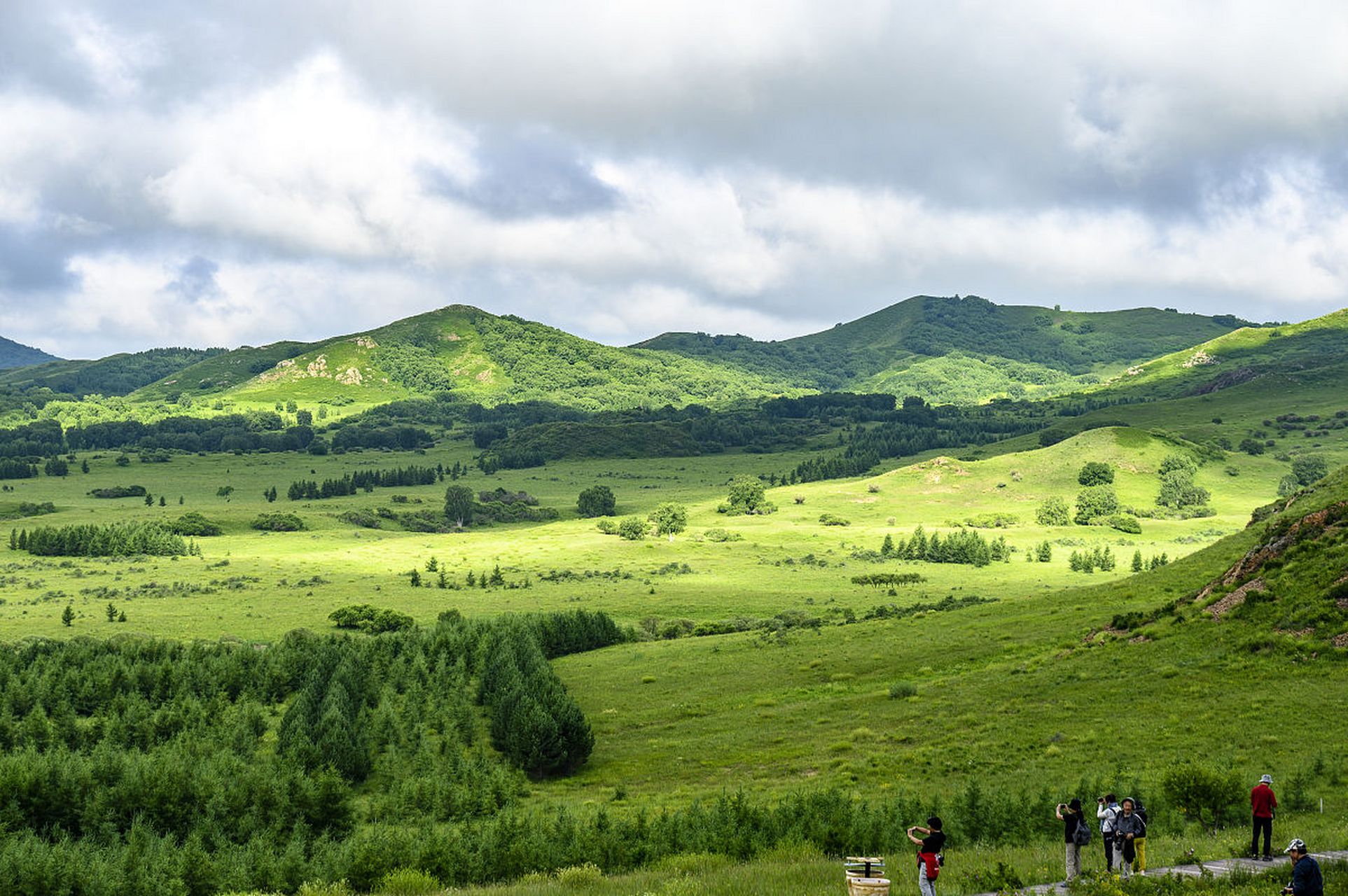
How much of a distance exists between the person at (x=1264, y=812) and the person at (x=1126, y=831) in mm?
2879

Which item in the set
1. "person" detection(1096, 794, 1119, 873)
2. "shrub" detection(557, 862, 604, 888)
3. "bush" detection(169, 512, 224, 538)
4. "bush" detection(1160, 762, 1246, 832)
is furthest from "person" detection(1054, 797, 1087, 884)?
"bush" detection(169, 512, 224, 538)

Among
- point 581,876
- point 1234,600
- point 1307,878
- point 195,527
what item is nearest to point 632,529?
point 195,527

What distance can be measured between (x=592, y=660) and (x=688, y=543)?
295ft

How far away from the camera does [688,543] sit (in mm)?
180125

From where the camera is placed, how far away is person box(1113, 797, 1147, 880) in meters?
23.4

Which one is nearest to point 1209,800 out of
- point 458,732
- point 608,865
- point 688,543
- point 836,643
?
point 608,865

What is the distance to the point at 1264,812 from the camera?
949 inches

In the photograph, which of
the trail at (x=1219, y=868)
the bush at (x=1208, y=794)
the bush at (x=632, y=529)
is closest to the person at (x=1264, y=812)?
the trail at (x=1219, y=868)

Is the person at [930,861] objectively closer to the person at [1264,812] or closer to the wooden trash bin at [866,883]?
the wooden trash bin at [866,883]

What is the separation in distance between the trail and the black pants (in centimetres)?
27

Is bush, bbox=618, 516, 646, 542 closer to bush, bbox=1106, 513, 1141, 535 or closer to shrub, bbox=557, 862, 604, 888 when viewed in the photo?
bush, bbox=1106, 513, 1141, 535

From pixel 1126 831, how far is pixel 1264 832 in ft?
14.3

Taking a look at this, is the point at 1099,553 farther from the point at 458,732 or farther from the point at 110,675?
the point at 110,675

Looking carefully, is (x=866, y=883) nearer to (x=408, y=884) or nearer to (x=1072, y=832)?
(x=1072, y=832)
